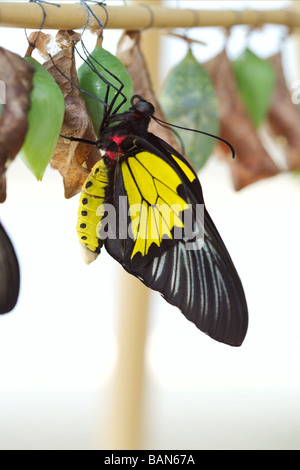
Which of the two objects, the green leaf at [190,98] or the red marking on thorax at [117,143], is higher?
the green leaf at [190,98]

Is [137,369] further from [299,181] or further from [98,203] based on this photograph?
[98,203]

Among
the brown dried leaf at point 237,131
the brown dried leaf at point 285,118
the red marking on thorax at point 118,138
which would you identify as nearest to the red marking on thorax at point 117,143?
the red marking on thorax at point 118,138

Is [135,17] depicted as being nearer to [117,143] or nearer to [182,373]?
[117,143]

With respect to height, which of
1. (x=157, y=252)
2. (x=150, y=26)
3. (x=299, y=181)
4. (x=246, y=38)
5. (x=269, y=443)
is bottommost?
(x=269, y=443)

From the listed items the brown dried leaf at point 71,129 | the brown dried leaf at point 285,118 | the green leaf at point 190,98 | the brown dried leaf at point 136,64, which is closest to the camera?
the brown dried leaf at point 71,129

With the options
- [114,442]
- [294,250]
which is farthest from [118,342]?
[294,250]

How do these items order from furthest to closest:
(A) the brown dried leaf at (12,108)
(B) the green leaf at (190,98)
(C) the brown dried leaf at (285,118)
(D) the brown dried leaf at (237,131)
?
(C) the brown dried leaf at (285,118)
(D) the brown dried leaf at (237,131)
(B) the green leaf at (190,98)
(A) the brown dried leaf at (12,108)

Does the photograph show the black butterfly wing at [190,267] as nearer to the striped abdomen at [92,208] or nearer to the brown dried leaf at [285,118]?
the striped abdomen at [92,208]

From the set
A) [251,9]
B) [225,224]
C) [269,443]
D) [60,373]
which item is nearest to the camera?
[251,9]
